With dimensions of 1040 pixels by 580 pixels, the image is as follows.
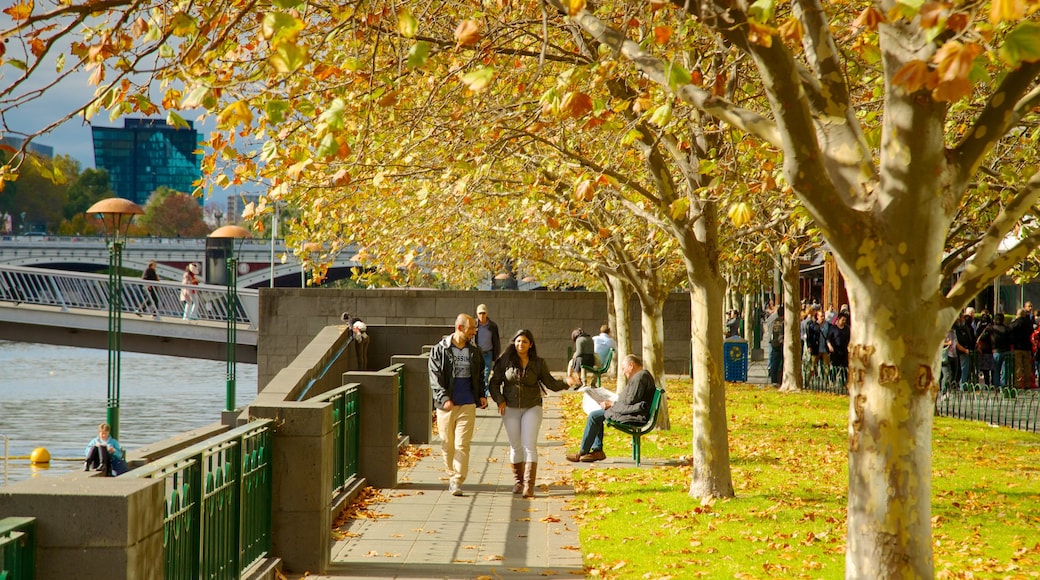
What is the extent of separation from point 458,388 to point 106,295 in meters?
36.2

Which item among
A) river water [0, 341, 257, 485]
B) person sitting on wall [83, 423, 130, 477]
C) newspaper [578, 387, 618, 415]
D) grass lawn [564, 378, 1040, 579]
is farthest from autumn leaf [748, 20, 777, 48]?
river water [0, 341, 257, 485]

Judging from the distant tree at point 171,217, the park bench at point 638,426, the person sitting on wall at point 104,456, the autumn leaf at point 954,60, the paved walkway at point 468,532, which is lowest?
the person sitting on wall at point 104,456

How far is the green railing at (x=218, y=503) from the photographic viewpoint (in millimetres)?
6109

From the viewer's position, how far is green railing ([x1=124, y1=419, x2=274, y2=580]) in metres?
6.11

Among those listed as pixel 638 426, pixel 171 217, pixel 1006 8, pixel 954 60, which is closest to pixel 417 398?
pixel 638 426

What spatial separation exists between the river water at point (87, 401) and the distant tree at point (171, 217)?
267 ft

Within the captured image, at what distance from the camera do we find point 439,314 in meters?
32.9

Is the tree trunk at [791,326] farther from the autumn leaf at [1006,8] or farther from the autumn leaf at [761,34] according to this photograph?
the autumn leaf at [1006,8]

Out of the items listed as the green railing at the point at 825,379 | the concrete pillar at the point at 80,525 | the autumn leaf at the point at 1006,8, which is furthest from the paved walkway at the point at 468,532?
the green railing at the point at 825,379

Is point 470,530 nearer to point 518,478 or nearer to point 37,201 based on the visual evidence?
point 518,478

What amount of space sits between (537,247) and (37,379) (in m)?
46.8

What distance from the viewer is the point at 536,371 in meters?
12.2

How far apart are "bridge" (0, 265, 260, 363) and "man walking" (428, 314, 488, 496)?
31.7m

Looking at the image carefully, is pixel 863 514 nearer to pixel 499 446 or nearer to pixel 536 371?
pixel 536 371
